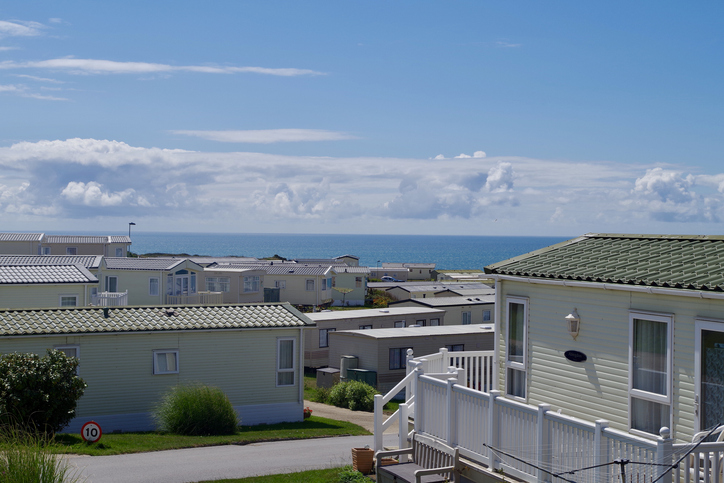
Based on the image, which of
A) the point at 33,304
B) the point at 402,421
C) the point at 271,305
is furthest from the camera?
the point at 33,304

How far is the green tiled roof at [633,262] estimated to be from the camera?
925cm

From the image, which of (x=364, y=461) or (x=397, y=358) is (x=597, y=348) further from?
(x=397, y=358)

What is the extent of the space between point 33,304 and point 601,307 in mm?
23138

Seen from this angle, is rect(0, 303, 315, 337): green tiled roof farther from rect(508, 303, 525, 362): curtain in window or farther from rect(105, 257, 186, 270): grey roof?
rect(105, 257, 186, 270): grey roof

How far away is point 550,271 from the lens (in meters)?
11.0

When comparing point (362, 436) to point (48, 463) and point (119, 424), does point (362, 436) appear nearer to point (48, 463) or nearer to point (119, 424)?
point (119, 424)

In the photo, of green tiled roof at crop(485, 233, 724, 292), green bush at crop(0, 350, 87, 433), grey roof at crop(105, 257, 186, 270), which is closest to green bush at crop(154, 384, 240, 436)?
green bush at crop(0, 350, 87, 433)

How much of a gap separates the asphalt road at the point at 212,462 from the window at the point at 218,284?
Answer: 32.7 m

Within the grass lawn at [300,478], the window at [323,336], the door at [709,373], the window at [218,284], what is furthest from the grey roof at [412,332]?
the window at [218,284]

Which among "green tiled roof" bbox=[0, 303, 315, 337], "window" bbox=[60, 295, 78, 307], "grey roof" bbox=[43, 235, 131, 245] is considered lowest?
"window" bbox=[60, 295, 78, 307]

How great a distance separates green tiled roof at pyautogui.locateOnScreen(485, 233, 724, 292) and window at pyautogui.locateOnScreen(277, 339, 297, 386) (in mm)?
9327

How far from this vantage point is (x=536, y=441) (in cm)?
862

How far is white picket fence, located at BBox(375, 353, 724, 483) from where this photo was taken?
23.0 ft

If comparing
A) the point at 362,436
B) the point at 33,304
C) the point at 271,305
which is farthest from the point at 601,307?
the point at 33,304
